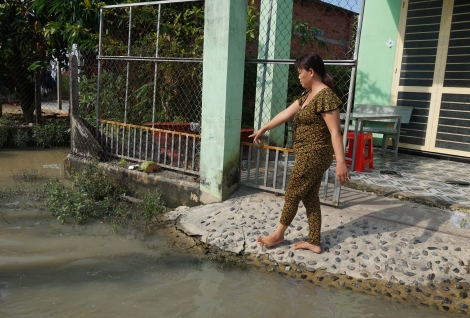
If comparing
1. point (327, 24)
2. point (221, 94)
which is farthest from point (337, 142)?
point (327, 24)

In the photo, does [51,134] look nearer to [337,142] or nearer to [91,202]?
[91,202]

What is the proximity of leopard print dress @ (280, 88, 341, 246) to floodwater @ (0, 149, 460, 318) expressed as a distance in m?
0.64

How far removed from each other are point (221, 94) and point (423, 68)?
4.74 meters

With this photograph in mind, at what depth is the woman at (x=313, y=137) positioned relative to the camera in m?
3.14

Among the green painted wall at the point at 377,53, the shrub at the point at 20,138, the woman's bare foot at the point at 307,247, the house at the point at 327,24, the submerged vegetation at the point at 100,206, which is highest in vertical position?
the house at the point at 327,24

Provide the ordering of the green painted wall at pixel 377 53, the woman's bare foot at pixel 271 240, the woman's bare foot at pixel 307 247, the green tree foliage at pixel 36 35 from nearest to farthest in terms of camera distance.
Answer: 1. the woman's bare foot at pixel 307 247
2. the woman's bare foot at pixel 271 240
3. the green tree foliage at pixel 36 35
4. the green painted wall at pixel 377 53

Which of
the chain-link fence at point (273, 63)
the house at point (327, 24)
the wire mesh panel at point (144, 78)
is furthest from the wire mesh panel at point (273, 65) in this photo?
the house at point (327, 24)

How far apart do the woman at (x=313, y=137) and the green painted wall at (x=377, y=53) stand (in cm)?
503

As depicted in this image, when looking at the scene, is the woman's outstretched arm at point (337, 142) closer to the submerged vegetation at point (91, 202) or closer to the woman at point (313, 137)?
the woman at point (313, 137)

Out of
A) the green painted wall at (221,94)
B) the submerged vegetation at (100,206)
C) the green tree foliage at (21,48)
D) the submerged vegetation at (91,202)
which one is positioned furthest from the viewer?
the green tree foliage at (21,48)

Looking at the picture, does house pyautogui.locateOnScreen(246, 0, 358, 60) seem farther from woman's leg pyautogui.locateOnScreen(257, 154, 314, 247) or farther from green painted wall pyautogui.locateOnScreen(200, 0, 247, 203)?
woman's leg pyautogui.locateOnScreen(257, 154, 314, 247)

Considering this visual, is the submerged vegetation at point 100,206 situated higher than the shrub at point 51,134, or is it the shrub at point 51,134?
the shrub at point 51,134

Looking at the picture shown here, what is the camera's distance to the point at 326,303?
2996 mm

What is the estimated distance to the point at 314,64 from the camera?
3232 mm
